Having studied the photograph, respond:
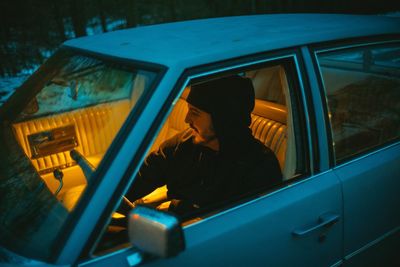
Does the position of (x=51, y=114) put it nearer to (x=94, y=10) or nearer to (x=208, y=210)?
(x=208, y=210)

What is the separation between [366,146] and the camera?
199 centimetres

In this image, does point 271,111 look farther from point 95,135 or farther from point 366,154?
point 95,135

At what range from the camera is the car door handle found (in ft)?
5.36

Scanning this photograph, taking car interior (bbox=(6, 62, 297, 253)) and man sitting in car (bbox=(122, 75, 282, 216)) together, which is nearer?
car interior (bbox=(6, 62, 297, 253))

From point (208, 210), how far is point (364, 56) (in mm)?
1339

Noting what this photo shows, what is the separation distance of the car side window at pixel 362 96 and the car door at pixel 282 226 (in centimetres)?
18

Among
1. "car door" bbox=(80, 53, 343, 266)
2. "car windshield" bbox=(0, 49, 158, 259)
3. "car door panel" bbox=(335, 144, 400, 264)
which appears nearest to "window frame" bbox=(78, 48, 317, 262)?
"car door" bbox=(80, 53, 343, 266)

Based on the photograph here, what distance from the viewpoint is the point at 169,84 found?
1415 mm

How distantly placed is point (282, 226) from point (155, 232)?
0.65 metres

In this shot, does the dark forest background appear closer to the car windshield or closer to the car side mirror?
the car windshield

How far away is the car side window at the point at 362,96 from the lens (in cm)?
189

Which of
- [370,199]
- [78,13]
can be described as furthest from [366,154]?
[78,13]

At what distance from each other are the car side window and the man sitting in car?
389 mm

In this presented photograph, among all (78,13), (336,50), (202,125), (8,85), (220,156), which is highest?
(78,13)
